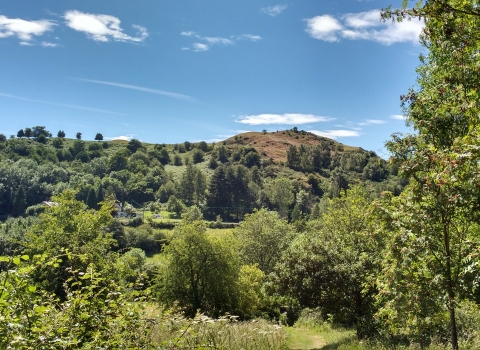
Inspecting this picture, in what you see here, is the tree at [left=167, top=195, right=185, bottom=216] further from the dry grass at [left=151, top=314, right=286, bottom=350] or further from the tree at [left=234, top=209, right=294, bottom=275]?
the dry grass at [left=151, top=314, right=286, bottom=350]

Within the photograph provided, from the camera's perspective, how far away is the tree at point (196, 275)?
22.0 m

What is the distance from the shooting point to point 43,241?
21594 millimetres

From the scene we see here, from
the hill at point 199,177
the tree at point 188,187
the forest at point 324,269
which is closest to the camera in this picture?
the forest at point 324,269

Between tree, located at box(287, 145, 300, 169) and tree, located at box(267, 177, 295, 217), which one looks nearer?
tree, located at box(267, 177, 295, 217)

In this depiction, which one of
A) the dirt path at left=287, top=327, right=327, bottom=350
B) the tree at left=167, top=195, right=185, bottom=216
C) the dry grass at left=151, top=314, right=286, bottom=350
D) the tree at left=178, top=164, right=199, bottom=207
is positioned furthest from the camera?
the tree at left=178, top=164, right=199, bottom=207

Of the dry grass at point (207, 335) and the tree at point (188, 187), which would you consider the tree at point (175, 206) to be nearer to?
the tree at point (188, 187)

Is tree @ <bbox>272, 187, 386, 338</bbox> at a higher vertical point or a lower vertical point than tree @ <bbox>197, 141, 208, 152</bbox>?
lower

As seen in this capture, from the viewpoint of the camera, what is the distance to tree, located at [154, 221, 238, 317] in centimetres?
2202

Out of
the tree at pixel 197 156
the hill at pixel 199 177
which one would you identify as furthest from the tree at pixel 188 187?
the tree at pixel 197 156

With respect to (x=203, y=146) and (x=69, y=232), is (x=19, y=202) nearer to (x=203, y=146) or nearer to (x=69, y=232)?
(x=203, y=146)

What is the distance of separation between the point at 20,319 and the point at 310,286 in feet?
44.8

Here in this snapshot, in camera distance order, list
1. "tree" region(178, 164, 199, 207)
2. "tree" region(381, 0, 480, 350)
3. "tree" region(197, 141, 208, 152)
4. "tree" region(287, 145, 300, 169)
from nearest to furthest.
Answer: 1. "tree" region(381, 0, 480, 350)
2. "tree" region(178, 164, 199, 207)
3. "tree" region(287, 145, 300, 169)
4. "tree" region(197, 141, 208, 152)

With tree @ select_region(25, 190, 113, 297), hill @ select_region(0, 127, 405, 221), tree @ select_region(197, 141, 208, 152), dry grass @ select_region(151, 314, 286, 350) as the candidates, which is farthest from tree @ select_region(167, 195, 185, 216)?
dry grass @ select_region(151, 314, 286, 350)

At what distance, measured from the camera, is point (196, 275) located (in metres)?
22.6
